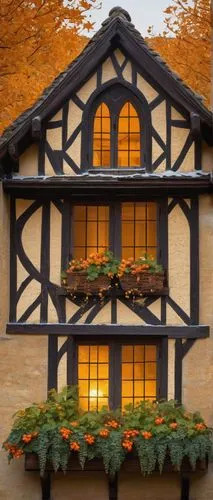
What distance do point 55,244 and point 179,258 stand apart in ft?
7.33

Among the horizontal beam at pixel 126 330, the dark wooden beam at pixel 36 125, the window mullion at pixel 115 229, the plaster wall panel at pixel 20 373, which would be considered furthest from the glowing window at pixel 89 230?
the plaster wall panel at pixel 20 373

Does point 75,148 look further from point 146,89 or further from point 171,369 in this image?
point 171,369

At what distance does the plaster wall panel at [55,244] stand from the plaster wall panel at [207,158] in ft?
9.03

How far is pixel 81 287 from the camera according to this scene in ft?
53.8

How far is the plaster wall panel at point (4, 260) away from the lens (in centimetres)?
1661

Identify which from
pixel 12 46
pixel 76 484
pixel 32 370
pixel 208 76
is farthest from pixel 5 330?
pixel 208 76

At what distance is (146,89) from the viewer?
1689cm

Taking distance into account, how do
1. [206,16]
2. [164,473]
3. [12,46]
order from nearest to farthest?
[164,473]
[12,46]
[206,16]

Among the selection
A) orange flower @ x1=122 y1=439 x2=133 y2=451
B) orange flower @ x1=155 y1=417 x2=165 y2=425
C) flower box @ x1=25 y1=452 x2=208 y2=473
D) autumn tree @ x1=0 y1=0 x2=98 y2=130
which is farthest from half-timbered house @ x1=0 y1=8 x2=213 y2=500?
autumn tree @ x1=0 y1=0 x2=98 y2=130

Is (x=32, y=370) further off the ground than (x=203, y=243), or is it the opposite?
(x=203, y=243)

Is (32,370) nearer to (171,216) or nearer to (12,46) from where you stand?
(171,216)

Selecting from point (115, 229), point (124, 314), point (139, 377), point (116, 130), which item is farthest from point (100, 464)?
point (116, 130)

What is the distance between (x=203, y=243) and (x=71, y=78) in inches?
147

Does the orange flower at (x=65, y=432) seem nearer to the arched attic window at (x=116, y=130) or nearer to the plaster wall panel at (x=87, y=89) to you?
the arched attic window at (x=116, y=130)
